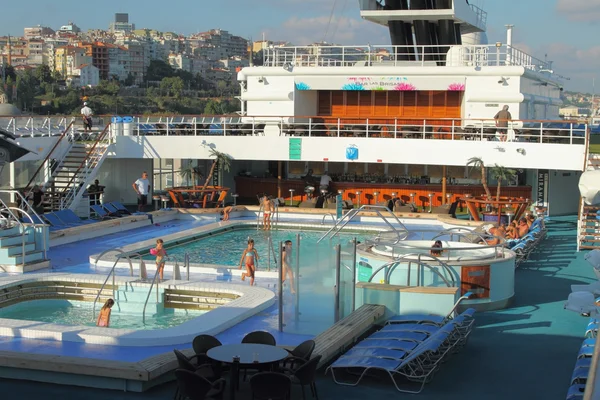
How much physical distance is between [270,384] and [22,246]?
29.9 feet

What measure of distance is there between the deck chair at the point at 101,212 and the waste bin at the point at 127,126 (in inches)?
150

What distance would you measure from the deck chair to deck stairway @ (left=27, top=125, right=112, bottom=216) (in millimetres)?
473

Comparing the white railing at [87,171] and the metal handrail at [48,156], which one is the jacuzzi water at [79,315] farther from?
the metal handrail at [48,156]

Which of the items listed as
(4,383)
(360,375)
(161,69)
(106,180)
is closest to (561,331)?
(360,375)

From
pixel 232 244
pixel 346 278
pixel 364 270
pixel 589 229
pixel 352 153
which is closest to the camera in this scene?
pixel 346 278

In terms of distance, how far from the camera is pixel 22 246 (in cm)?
1592

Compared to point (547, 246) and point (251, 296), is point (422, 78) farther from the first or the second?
point (251, 296)

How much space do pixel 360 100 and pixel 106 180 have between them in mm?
8435

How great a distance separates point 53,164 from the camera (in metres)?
23.9

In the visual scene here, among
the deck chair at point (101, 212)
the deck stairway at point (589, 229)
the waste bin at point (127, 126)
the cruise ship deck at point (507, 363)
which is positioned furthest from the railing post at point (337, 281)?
the waste bin at point (127, 126)

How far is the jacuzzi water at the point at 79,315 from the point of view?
525 inches

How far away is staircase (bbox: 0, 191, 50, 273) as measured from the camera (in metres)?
15.7

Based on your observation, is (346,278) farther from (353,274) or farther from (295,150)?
(295,150)

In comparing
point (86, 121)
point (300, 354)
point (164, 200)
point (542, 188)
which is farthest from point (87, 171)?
point (300, 354)
